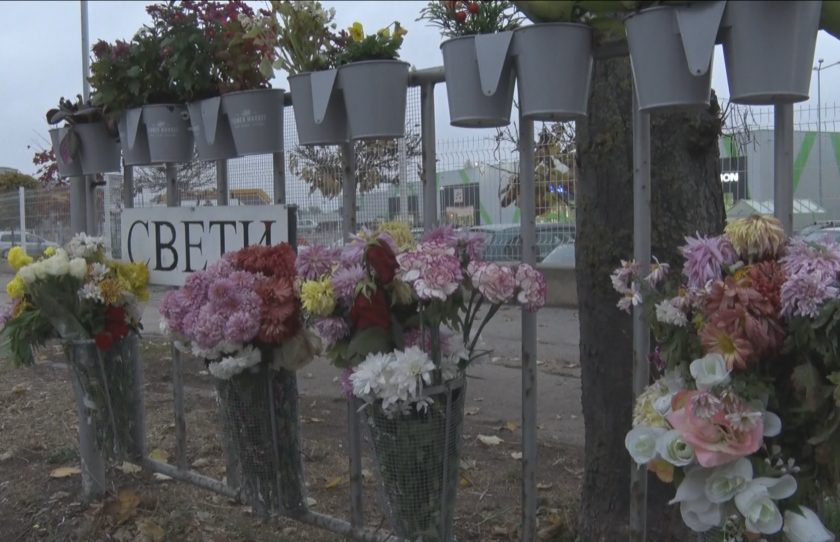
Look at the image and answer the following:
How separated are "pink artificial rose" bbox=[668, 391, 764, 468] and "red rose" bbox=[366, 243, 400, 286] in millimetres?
846

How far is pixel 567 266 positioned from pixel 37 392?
6.46m

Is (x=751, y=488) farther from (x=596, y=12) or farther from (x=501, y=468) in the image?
(x=501, y=468)

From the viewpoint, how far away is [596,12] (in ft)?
6.69

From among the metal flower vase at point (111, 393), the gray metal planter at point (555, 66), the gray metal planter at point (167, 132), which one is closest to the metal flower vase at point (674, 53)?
the gray metal planter at point (555, 66)

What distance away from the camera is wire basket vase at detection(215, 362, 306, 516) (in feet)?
9.24

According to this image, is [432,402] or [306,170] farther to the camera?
[306,170]

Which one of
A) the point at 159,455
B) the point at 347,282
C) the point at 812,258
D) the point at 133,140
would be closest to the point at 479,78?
the point at 347,282

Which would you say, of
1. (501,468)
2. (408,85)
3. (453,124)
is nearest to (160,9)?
(408,85)

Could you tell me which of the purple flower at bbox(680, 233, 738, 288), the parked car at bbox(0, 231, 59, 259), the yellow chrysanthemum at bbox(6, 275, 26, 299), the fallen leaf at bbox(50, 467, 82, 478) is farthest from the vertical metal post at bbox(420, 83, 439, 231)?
the parked car at bbox(0, 231, 59, 259)

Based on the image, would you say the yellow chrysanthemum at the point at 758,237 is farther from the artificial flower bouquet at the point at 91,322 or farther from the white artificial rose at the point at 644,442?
the artificial flower bouquet at the point at 91,322

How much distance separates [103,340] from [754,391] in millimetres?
2626

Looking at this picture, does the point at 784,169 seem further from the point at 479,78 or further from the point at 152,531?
the point at 152,531

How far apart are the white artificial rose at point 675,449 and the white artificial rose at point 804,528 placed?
0.23 metres

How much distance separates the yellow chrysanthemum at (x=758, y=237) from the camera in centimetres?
178
